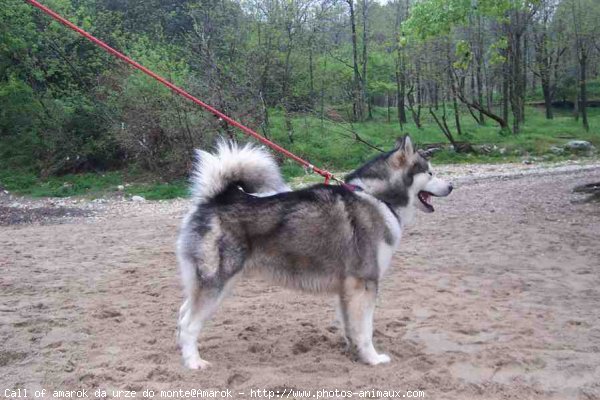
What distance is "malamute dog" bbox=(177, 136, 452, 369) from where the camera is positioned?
444 centimetres

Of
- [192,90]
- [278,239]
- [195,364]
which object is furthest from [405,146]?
[192,90]

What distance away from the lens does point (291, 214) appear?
466cm

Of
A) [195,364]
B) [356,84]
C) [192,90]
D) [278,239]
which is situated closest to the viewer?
[195,364]

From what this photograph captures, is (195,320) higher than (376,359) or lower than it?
higher

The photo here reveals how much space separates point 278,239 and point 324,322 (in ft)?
4.73

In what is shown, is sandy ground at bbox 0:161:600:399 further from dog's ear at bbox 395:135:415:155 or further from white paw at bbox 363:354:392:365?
dog's ear at bbox 395:135:415:155

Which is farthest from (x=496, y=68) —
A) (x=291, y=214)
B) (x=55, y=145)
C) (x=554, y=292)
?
(x=291, y=214)

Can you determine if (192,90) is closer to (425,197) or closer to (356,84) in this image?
(425,197)

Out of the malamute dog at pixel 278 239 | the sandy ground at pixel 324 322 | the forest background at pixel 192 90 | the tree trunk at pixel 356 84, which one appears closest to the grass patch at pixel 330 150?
the forest background at pixel 192 90

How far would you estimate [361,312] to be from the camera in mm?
4648

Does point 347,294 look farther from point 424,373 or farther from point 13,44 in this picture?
point 13,44

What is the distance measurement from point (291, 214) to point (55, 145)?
18.1 m

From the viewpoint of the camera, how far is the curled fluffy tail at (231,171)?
4594 millimetres

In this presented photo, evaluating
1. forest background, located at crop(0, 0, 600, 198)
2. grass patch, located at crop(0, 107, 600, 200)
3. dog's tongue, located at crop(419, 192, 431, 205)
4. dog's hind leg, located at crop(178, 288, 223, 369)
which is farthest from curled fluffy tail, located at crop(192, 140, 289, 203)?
grass patch, located at crop(0, 107, 600, 200)
